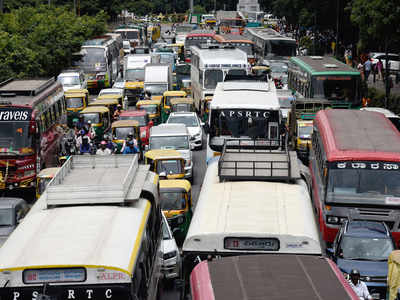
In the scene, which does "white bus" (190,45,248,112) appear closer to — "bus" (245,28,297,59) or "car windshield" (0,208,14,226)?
"car windshield" (0,208,14,226)

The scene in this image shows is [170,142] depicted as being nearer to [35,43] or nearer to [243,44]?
[35,43]

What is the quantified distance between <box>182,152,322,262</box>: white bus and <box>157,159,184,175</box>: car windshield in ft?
31.1

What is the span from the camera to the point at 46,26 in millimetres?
47312

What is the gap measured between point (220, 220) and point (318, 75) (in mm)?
22841

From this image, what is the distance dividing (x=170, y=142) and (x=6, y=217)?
9.44m

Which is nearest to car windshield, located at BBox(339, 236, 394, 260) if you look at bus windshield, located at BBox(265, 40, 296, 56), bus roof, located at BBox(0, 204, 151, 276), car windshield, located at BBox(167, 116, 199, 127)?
bus roof, located at BBox(0, 204, 151, 276)

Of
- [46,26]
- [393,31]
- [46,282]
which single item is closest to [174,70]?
[46,26]

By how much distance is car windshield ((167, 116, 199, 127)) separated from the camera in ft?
102

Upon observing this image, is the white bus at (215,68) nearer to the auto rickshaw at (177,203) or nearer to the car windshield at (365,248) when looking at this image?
the auto rickshaw at (177,203)

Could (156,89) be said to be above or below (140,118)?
below

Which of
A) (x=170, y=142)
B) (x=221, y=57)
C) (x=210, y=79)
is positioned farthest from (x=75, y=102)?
(x=170, y=142)

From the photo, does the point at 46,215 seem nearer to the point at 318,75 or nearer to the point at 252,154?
the point at 252,154

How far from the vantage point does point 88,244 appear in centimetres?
858

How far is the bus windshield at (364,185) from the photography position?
16547 millimetres
